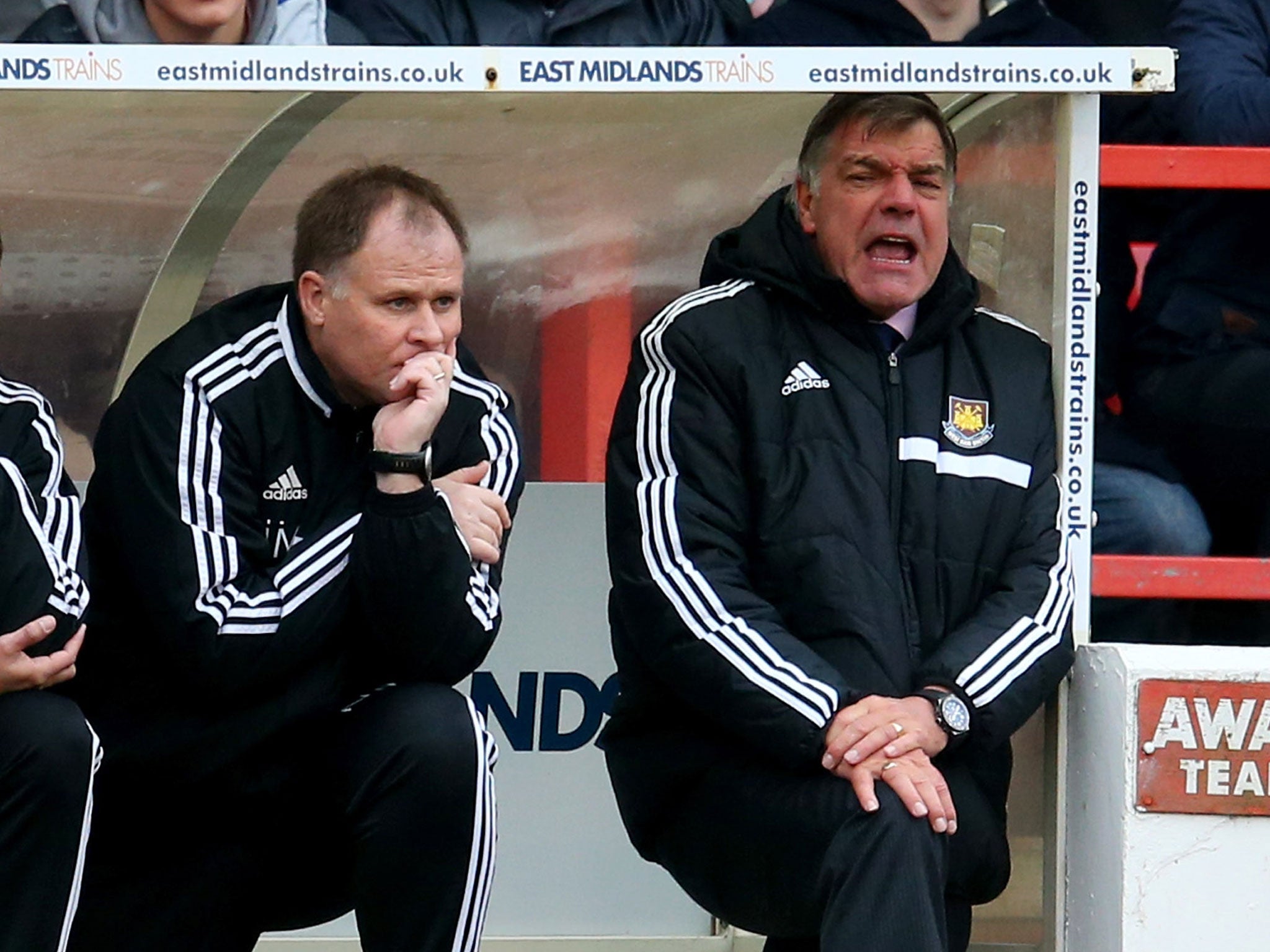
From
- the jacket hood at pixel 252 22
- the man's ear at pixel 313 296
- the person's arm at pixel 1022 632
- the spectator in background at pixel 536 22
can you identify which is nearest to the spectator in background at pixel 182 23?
the jacket hood at pixel 252 22

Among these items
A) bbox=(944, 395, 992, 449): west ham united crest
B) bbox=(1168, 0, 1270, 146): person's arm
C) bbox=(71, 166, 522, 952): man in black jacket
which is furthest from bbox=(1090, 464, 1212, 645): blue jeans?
bbox=(71, 166, 522, 952): man in black jacket

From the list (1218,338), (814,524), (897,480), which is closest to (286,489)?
(814,524)

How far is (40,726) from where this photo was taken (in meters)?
2.94

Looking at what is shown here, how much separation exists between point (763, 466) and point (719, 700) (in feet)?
1.30

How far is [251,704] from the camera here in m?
3.15

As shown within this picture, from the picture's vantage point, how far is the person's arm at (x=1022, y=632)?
10.5 ft

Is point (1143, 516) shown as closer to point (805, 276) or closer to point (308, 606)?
point (805, 276)

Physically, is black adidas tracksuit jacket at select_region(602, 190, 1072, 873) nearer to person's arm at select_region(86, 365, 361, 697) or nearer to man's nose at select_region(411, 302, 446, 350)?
man's nose at select_region(411, 302, 446, 350)

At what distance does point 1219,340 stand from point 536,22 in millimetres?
1513

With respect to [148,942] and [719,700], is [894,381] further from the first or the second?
[148,942]

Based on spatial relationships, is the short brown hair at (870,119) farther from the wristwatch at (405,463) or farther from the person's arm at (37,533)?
the person's arm at (37,533)

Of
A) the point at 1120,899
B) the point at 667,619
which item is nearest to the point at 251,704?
the point at 667,619

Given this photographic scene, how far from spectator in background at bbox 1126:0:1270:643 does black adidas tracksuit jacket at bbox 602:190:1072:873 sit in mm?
631

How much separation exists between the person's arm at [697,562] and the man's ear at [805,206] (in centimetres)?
15
